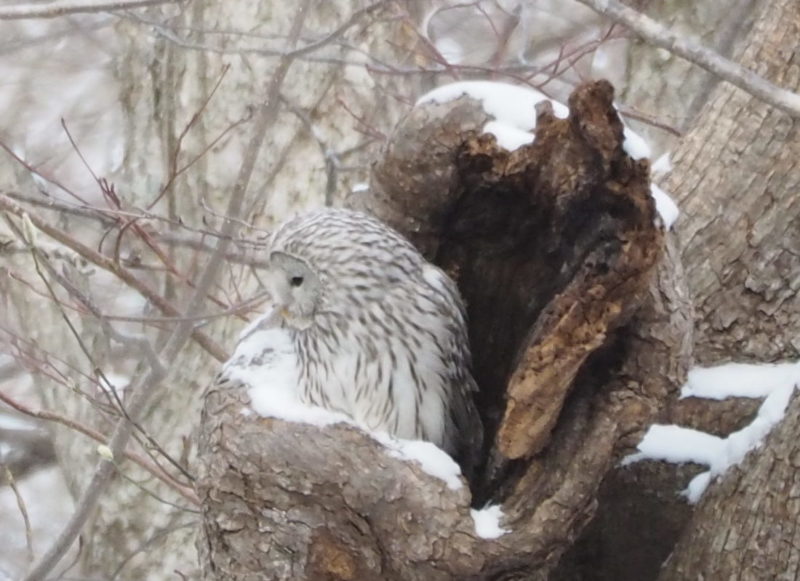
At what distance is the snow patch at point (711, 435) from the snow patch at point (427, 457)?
462 mm

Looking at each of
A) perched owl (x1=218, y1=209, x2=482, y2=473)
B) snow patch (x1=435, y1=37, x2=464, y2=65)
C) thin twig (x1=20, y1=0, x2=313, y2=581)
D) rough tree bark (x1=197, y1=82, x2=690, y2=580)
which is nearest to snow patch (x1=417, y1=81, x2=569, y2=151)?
rough tree bark (x1=197, y1=82, x2=690, y2=580)

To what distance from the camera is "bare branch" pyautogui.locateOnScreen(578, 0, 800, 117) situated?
203 centimetres

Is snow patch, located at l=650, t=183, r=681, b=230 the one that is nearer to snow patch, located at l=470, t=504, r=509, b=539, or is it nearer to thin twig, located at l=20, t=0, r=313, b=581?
snow patch, located at l=470, t=504, r=509, b=539

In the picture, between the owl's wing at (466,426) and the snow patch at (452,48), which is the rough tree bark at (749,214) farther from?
the snow patch at (452,48)

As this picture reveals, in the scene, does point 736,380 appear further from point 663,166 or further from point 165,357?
point 165,357

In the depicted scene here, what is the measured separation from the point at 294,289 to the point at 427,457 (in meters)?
0.68

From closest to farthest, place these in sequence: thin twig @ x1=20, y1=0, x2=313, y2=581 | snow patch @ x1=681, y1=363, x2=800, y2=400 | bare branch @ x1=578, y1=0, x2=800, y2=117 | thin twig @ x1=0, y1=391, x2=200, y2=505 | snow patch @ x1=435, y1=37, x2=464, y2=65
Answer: bare branch @ x1=578, y1=0, x2=800, y2=117 → snow patch @ x1=681, y1=363, x2=800, y2=400 → thin twig @ x1=0, y1=391, x2=200, y2=505 → thin twig @ x1=20, y1=0, x2=313, y2=581 → snow patch @ x1=435, y1=37, x2=464, y2=65

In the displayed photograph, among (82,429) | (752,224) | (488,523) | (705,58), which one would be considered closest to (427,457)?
(488,523)

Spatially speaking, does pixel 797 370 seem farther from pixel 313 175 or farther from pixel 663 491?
pixel 313 175

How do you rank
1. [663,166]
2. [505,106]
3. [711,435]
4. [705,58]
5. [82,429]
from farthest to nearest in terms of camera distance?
1. [82,429]
2. [663,166]
3. [711,435]
4. [505,106]
5. [705,58]

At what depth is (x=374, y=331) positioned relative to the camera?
269cm

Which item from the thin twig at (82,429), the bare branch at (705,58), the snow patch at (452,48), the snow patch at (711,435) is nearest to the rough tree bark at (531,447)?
the bare branch at (705,58)

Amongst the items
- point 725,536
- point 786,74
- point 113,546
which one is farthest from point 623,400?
point 113,546

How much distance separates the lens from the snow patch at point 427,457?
7.16 ft
